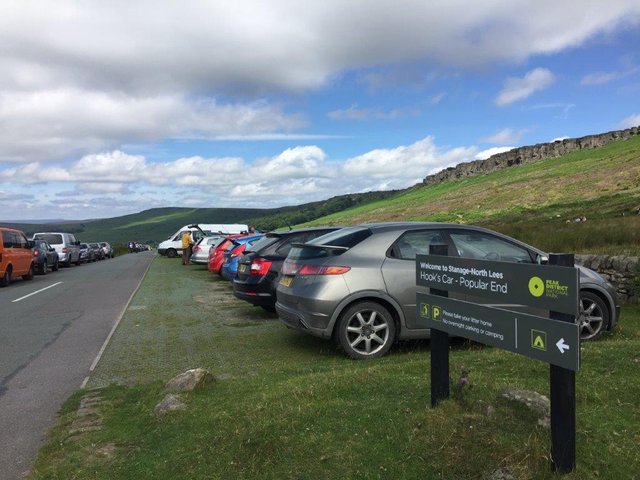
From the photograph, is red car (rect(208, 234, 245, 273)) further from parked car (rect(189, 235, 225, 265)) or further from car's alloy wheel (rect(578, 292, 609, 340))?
car's alloy wheel (rect(578, 292, 609, 340))

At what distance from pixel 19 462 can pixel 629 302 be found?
10.1 meters

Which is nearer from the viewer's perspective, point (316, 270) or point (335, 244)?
point (316, 270)

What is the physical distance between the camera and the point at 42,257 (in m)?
25.2

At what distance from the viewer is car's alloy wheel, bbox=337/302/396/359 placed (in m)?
6.93

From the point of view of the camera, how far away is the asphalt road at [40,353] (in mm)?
4926

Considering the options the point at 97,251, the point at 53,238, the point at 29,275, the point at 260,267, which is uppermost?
the point at 53,238

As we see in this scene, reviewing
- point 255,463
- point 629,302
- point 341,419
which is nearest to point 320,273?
point 341,419

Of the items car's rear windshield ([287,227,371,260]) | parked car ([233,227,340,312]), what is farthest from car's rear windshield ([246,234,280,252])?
car's rear windshield ([287,227,371,260])

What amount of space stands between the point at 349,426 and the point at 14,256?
19.6 metres

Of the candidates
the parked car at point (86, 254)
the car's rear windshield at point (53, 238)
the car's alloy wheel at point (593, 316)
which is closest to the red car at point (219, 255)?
the car's alloy wheel at point (593, 316)

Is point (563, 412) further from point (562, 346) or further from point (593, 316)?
point (593, 316)

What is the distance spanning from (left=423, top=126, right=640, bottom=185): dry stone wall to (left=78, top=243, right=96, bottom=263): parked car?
71948 millimetres

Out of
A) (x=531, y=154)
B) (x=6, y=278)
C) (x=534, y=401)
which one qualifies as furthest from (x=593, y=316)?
(x=531, y=154)

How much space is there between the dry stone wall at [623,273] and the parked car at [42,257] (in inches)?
816
